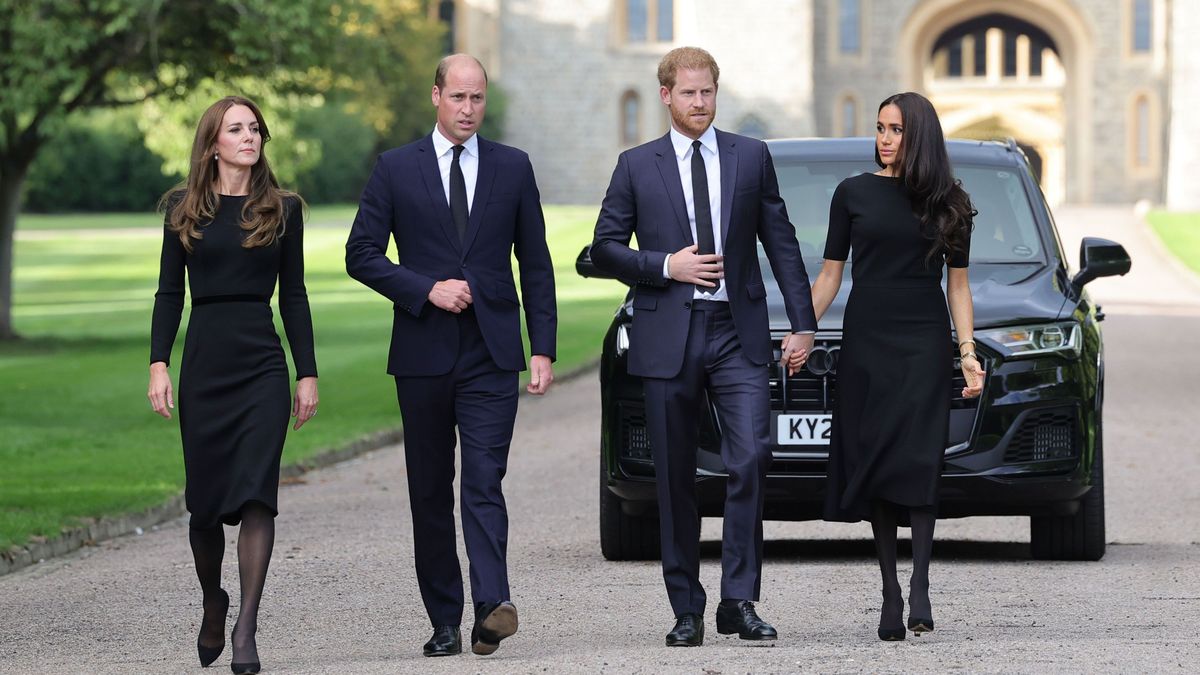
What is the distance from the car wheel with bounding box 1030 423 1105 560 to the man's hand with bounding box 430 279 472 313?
132 inches

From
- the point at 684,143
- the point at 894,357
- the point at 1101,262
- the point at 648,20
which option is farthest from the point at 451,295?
the point at 648,20

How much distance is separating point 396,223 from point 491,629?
54.3 inches

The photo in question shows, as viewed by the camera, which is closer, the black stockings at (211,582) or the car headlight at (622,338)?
the black stockings at (211,582)

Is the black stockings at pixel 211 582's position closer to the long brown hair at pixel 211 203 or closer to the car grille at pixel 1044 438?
the long brown hair at pixel 211 203

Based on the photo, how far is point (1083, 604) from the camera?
768cm

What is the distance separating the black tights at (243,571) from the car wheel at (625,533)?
2700 mm

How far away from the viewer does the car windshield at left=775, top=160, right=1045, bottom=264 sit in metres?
9.48

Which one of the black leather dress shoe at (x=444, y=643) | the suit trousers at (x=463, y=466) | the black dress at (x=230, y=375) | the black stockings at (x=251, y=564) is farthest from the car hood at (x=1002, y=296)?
the black stockings at (x=251, y=564)

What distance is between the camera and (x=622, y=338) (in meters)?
8.68

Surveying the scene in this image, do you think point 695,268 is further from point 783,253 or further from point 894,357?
point 894,357

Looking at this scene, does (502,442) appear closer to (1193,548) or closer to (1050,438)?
(1050,438)

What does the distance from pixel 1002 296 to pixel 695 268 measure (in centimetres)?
247

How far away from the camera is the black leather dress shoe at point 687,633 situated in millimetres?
6621

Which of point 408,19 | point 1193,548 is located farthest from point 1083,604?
point 408,19
